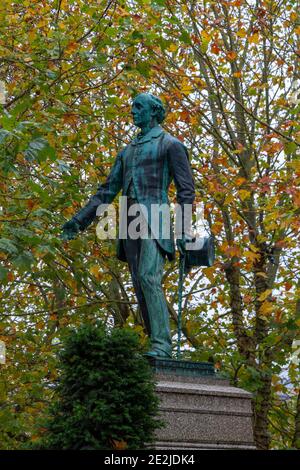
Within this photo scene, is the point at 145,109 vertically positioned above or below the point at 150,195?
above

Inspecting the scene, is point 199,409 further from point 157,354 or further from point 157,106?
point 157,106

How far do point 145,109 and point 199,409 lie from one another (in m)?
2.97

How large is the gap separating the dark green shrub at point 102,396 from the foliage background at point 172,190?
13.3ft

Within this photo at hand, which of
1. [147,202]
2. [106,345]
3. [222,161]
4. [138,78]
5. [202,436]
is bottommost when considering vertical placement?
[202,436]

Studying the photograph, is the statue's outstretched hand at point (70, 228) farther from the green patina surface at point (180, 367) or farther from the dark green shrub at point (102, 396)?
the dark green shrub at point (102, 396)

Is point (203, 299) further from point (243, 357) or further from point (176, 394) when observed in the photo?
point (176, 394)

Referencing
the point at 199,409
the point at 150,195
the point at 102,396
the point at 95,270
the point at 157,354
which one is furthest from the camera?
the point at 95,270

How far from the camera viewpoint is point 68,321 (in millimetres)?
14172

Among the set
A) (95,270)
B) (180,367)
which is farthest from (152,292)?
(95,270)

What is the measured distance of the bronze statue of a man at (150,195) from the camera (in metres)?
7.94

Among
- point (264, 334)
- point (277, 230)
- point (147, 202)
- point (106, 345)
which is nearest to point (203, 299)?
point (264, 334)

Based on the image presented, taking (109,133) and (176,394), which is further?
(109,133)

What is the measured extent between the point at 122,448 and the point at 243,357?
738 cm

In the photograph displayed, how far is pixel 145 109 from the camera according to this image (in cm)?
845
